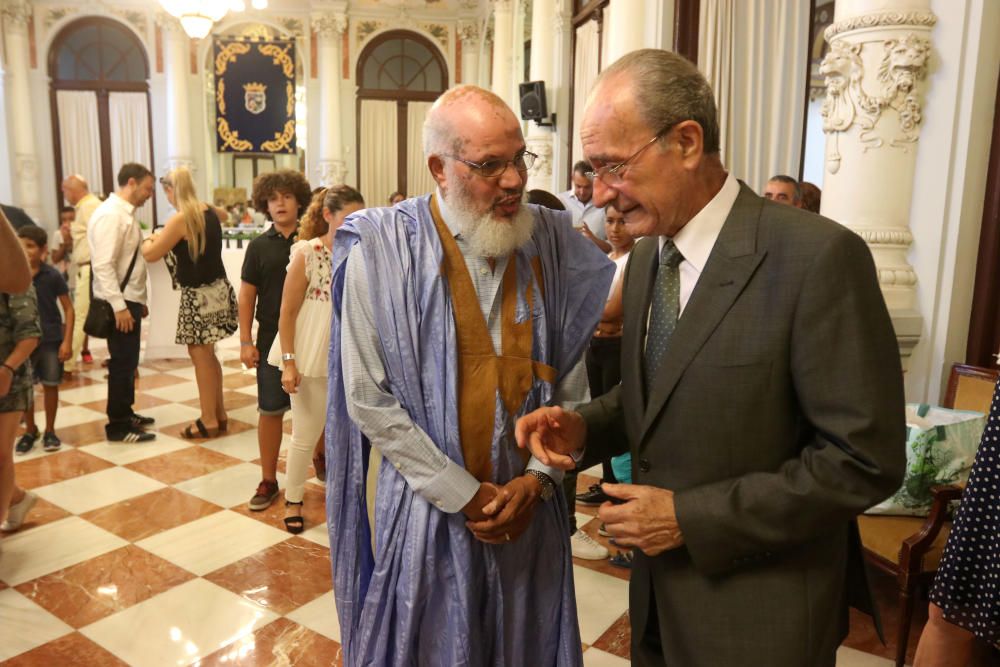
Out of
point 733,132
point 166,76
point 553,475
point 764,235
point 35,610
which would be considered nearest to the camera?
point 764,235

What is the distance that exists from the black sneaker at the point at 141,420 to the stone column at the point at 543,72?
16.3ft

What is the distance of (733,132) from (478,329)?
4.20m

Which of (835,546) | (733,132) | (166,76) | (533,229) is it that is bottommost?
(835,546)

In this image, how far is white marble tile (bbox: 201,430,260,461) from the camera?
4328mm

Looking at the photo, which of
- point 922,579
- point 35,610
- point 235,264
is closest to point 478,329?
point 922,579

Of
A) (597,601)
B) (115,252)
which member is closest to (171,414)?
(115,252)

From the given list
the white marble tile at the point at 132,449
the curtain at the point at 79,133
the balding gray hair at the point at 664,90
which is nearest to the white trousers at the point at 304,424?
the white marble tile at the point at 132,449

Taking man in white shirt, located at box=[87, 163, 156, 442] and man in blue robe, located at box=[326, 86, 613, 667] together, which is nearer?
man in blue robe, located at box=[326, 86, 613, 667]

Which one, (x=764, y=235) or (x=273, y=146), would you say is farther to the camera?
(x=273, y=146)

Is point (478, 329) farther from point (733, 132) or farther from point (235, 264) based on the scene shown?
point (235, 264)

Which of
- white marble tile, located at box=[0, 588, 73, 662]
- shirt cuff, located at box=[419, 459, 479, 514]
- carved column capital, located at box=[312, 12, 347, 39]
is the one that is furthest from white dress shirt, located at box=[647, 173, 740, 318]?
carved column capital, located at box=[312, 12, 347, 39]

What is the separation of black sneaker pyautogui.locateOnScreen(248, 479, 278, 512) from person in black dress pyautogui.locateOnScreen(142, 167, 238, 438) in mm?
1188

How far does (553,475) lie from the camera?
66.4 inches

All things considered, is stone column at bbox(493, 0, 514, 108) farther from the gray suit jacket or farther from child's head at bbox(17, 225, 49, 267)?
the gray suit jacket
